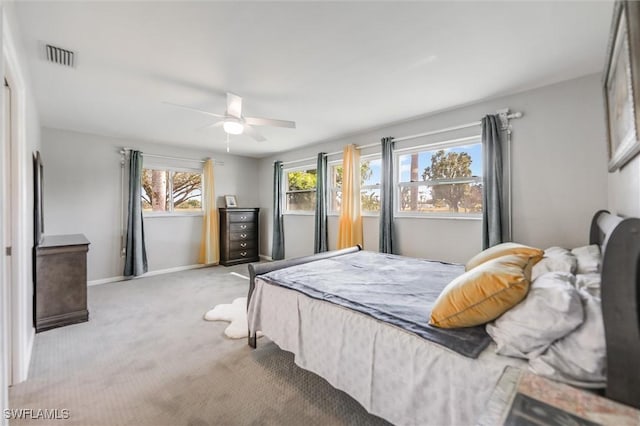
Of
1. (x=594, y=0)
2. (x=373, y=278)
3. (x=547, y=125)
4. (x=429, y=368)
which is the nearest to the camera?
(x=429, y=368)

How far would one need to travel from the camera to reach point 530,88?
8.69 ft

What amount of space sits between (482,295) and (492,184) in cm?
212

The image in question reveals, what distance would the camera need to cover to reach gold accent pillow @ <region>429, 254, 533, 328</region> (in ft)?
3.79

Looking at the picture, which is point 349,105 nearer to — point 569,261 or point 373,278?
point 373,278

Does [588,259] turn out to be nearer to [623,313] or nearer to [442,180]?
[623,313]

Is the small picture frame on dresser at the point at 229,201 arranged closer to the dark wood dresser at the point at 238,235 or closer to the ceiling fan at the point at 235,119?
the dark wood dresser at the point at 238,235

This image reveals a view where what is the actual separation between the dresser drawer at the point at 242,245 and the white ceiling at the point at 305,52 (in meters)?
2.92

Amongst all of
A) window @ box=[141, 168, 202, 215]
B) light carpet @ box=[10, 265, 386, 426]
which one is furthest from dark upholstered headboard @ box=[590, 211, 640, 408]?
window @ box=[141, 168, 202, 215]

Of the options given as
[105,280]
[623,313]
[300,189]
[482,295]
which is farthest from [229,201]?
[623,313]

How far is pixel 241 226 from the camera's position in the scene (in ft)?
18.5

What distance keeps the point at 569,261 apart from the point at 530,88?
197 cm

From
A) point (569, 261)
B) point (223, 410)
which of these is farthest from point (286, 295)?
point (569, 261)

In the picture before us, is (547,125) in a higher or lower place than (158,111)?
lower

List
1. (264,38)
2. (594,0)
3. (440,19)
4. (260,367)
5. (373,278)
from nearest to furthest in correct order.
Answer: (594,0) < (440,19) < (264,38) < (260,367) < (373,278)
